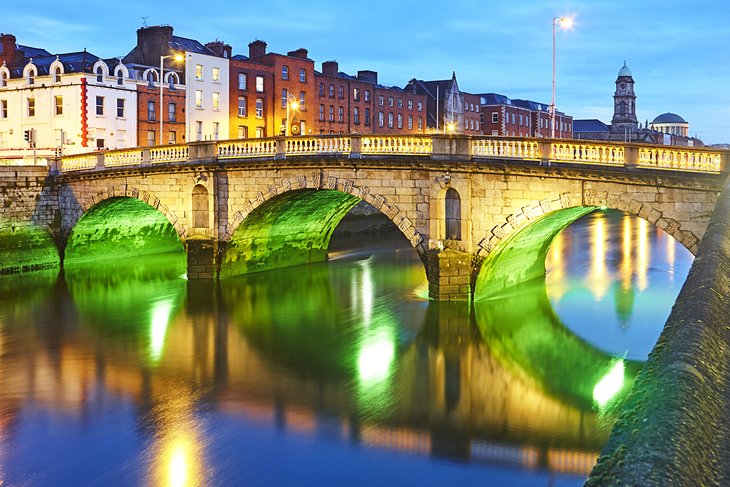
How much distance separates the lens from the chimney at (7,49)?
51912 millimetres

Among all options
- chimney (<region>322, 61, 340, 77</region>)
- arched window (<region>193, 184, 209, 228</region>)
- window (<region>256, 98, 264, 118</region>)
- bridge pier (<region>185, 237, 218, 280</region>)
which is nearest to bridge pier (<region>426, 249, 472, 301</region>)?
bridge pier (<region>185, 237, 218, 280</region>)

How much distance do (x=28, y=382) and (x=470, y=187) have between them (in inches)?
531

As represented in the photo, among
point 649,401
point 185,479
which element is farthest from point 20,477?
point 649,401

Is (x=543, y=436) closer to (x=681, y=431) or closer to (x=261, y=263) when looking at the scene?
(x=681, y=431)

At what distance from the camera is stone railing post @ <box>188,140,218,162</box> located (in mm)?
30000

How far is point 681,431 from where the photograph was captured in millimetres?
3129

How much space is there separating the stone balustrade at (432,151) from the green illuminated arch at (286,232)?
6.87 feet

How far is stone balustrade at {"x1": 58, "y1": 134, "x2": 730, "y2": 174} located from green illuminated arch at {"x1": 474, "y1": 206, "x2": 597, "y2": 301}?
1.94m

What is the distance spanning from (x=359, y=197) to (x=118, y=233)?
16.1 m

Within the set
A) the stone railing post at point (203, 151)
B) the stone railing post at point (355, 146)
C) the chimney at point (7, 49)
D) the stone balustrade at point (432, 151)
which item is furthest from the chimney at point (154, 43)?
the stone railing post at point (355, 146)

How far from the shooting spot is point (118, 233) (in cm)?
3812

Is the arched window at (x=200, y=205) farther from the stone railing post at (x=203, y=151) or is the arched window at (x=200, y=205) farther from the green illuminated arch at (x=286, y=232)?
the green illuminated arch at (x=286, y=232)

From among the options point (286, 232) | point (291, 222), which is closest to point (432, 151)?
point (291, 222)

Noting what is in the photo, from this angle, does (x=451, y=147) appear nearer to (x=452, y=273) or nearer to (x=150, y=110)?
(x=452, y=273)
